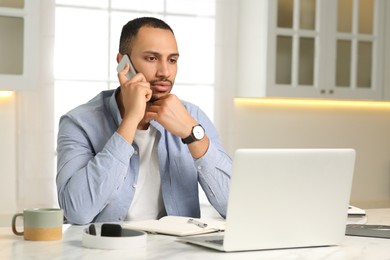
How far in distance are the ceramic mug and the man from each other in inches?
16.9

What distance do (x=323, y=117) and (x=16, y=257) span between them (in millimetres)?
3308

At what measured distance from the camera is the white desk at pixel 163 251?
5.33 feet

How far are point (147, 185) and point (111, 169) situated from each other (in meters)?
0.26

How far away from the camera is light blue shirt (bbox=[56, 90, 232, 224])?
2273 mm

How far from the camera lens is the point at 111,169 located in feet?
7.47

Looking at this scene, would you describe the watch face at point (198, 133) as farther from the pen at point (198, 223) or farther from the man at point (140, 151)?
the pen at point (198, 223)

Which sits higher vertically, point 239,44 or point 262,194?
point 239,44

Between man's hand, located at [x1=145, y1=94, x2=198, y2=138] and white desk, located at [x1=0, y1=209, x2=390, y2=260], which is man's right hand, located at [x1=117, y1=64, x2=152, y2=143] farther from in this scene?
white desk, located at [x1=0, y1=209, x2=390, y2=260]

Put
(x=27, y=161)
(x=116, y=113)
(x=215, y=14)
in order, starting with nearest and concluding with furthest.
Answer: (x=116, y=113) → (x=27, y=161) → (x=215, y=14)

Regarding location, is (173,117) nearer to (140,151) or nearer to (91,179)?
(140,151)

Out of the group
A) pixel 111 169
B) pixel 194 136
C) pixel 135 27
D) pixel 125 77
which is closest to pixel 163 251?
pixel 111 169

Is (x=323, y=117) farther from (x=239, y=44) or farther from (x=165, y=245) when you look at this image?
(x=165, y=245)

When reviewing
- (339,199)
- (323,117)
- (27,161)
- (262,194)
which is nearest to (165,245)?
(262,194)

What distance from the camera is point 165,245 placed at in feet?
5.80
